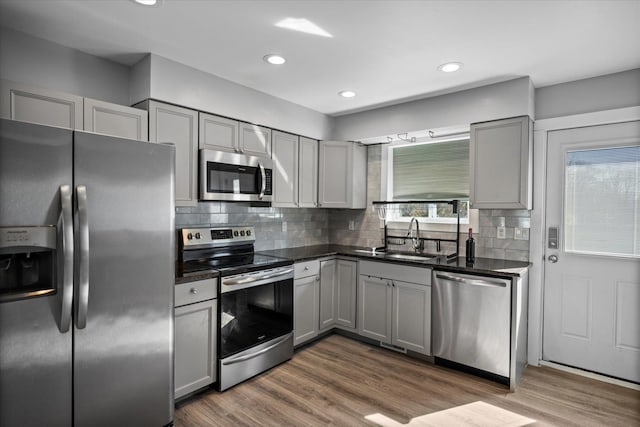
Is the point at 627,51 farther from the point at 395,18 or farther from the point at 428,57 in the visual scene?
the point at 395,18

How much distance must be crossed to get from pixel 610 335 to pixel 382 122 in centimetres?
273

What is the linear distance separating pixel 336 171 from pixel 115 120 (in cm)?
230

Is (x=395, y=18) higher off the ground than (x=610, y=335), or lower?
higher

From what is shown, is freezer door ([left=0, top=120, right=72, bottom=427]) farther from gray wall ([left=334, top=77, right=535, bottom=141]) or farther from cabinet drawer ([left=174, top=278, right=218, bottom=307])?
gray wall ([left=334, top=77, right=535, bottom=141])

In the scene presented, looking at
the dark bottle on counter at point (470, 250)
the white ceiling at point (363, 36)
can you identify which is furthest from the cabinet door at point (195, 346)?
the dark bottle on counter at point (470, 250)

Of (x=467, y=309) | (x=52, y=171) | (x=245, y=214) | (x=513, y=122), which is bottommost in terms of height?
(x=467, y=309)

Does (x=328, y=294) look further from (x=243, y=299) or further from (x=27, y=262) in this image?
(x=27, y=262)

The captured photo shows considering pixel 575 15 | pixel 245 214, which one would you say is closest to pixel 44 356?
pixel 245 214

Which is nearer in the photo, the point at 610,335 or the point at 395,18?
the point at 395,18

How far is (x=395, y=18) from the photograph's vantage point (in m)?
2.03

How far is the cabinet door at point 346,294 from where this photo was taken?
363 centimetres

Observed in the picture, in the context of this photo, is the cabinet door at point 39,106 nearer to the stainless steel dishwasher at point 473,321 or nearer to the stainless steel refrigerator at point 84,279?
the stainless steel refrigerator at point 84,279

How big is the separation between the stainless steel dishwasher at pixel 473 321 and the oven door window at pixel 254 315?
4.31 ft

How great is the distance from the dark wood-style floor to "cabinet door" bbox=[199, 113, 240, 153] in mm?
1935
